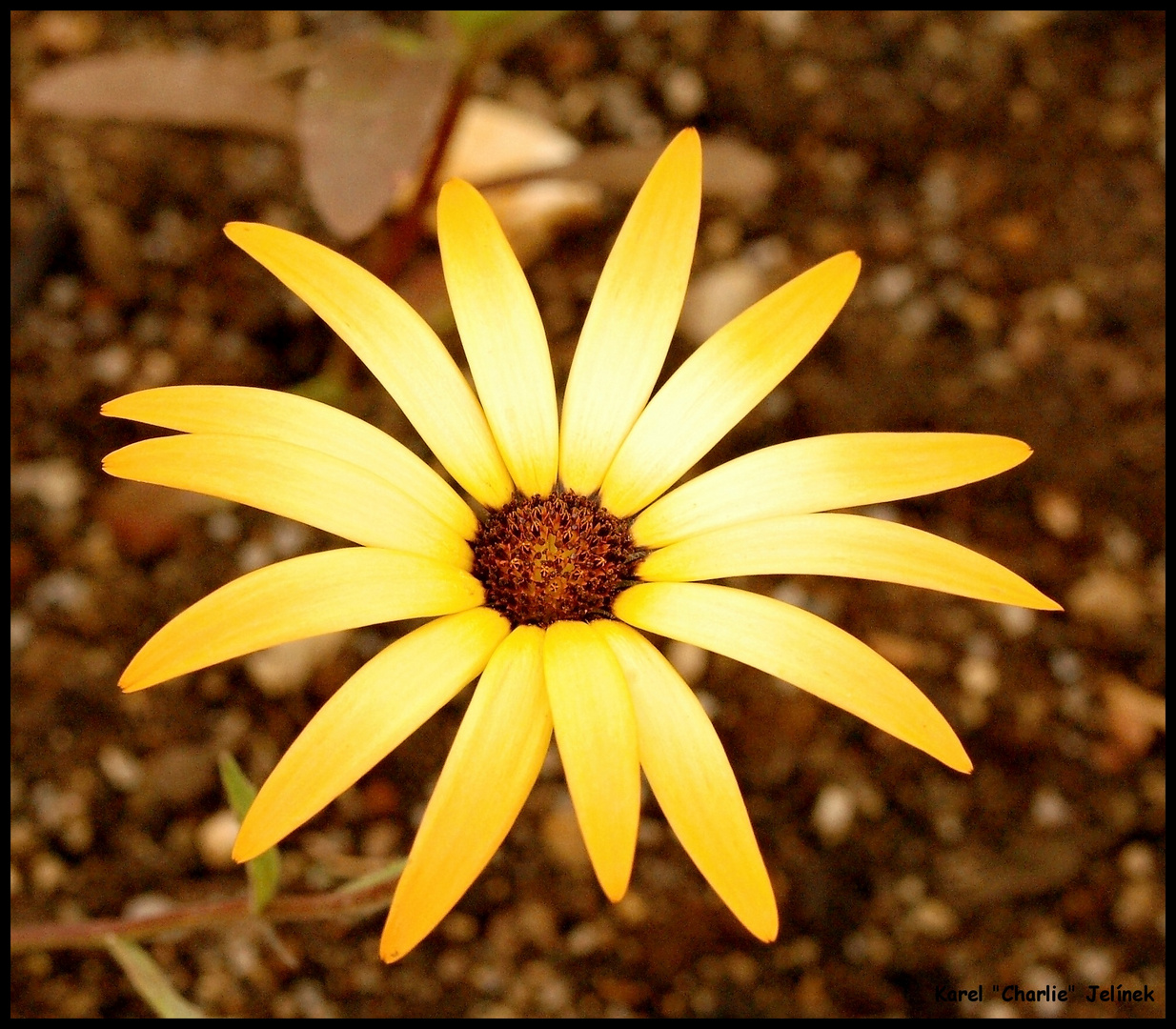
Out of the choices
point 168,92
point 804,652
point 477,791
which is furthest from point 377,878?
point 168,92

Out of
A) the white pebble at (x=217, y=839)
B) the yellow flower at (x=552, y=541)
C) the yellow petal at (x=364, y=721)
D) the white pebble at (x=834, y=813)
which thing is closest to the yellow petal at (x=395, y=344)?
the yellow flower at (x=552, y=541)

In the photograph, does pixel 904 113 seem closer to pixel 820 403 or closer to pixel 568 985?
pixel 820 403

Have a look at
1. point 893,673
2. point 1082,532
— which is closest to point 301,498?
point 893,673

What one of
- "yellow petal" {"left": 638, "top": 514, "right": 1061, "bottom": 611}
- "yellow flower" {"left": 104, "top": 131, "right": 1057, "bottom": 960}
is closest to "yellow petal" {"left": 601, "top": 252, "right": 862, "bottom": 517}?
"yellow flower" {"left": 104, "top": 131, "right": 1057, "bottom": 960}

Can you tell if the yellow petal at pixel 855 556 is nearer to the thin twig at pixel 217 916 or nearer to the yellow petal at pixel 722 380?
the yellow petal at pixel 722 380

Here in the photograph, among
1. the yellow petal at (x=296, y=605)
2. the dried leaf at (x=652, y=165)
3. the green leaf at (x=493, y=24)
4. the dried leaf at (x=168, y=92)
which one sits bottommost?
the yellow petal at (x=296, y=605)

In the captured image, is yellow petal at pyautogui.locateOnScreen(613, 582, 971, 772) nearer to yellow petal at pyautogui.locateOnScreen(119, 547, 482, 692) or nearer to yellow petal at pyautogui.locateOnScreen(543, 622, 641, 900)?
yellow petal at pyautogui.locateOnScreen(543, 622, 641, 900)
